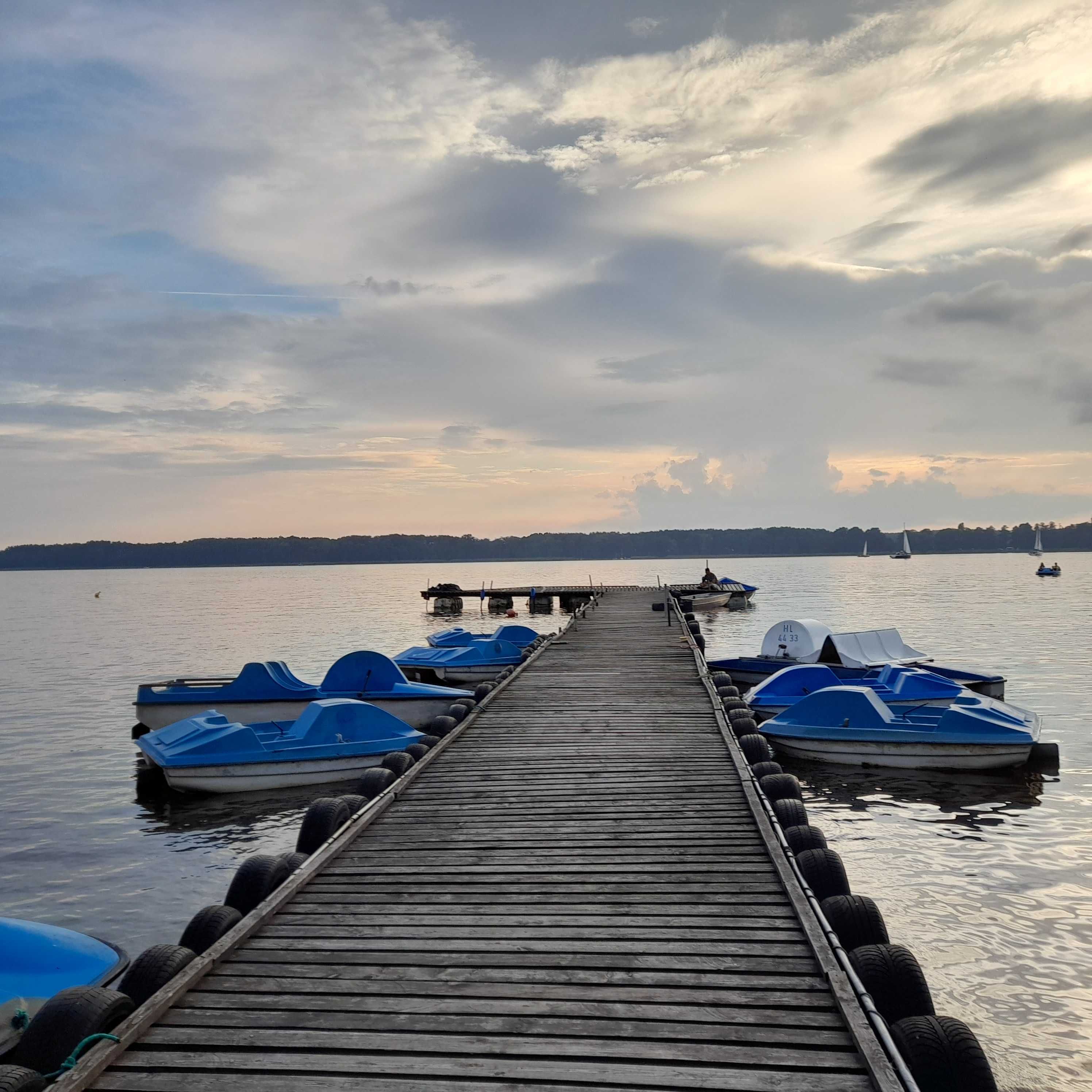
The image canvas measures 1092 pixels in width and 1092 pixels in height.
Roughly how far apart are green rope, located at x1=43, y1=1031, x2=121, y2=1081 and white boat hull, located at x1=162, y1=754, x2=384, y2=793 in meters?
12.4

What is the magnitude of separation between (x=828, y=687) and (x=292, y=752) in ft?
39.3

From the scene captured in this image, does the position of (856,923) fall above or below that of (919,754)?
above

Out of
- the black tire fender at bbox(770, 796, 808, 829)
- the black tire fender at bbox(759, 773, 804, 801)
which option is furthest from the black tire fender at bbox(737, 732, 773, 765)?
the black tire fender at bbox(770, 796, 808, 829)

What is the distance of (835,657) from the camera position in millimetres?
27141

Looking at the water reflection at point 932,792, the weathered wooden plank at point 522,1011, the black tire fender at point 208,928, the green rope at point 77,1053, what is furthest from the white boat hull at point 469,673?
the green rope at point 77,1053

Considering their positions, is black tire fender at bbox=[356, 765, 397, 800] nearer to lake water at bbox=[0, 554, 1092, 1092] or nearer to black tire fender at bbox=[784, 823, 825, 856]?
lake water at bbox=[0, 554, 1092, 1092]

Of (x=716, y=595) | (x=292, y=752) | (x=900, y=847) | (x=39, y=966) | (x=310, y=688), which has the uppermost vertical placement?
(x=716, y=595)

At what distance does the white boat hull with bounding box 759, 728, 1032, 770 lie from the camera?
1792cm

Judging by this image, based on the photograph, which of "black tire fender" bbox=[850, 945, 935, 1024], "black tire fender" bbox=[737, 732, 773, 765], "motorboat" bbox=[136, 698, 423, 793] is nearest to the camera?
"black tire fender" bbox=[850, 945, 935, 1024]

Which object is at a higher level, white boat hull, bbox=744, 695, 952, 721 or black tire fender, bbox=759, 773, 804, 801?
black tire fender, bbox=759, 773, 804, 801

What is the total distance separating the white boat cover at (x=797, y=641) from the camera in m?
28.0

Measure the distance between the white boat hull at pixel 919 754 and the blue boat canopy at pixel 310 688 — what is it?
8.77m

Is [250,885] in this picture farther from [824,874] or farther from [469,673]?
[469,673]

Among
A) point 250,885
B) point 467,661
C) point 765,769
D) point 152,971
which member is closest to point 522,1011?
point 152,971
